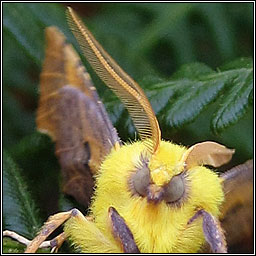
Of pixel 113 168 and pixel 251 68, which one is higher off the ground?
pixel 251 68

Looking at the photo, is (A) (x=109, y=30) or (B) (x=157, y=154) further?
(A) (x=109, y=30)

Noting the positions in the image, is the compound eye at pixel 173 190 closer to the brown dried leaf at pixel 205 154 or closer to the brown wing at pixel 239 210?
the brown dried leaf at pixel 205 154

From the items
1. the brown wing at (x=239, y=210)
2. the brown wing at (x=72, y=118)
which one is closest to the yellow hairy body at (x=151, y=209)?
the brown wing at (x=239, y=210)

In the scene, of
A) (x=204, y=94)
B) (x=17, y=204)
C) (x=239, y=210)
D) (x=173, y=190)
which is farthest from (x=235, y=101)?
(x=17, y=204)

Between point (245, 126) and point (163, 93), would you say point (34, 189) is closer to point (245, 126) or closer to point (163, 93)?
point (163, 93)

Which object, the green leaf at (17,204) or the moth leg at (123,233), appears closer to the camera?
the moth leg at (123,233)

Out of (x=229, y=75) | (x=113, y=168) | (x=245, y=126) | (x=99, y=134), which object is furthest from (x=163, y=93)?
(x=113, y=168)

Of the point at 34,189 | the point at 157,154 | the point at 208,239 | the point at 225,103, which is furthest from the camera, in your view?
the point at 34,189

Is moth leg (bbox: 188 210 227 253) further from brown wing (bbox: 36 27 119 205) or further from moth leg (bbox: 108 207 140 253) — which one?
brown wing (bbox: 36 27 119 205)
